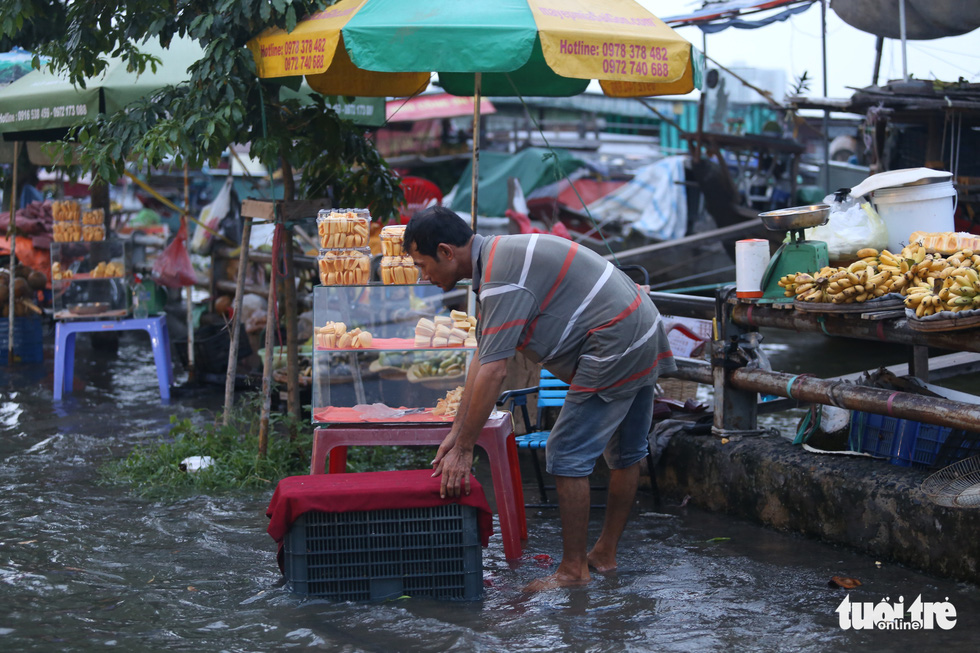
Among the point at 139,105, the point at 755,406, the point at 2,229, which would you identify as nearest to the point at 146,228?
the point at 2,229

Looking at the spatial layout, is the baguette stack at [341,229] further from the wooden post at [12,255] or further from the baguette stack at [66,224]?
the wooden post at [12,255]

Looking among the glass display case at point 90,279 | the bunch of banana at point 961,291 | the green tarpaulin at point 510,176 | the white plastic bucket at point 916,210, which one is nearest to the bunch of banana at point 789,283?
the white plastic bucket at point 916,210

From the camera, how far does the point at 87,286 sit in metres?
8.82

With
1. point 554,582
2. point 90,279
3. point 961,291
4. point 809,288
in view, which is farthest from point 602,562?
point 90,279

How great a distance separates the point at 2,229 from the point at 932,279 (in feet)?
37.5

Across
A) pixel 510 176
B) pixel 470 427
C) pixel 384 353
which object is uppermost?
pixel 510 176

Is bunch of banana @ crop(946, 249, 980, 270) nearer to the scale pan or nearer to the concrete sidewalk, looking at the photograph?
the scale pan

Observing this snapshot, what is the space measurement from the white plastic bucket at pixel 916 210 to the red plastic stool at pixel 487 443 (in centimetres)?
241

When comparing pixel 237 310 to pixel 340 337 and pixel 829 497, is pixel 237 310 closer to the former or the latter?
pixel 340 337

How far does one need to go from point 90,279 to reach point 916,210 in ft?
23.9

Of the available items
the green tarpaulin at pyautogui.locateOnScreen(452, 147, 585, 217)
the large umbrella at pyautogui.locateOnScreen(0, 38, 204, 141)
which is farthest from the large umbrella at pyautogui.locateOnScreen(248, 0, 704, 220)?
the green tarpaulin at pyautogui.locateOnScreen(452, 147, 585, 217)

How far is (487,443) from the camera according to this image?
4551 millimetres

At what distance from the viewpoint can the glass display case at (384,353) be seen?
4887 mm

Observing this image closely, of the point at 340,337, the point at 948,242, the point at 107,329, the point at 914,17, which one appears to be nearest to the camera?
the point at 948,242
